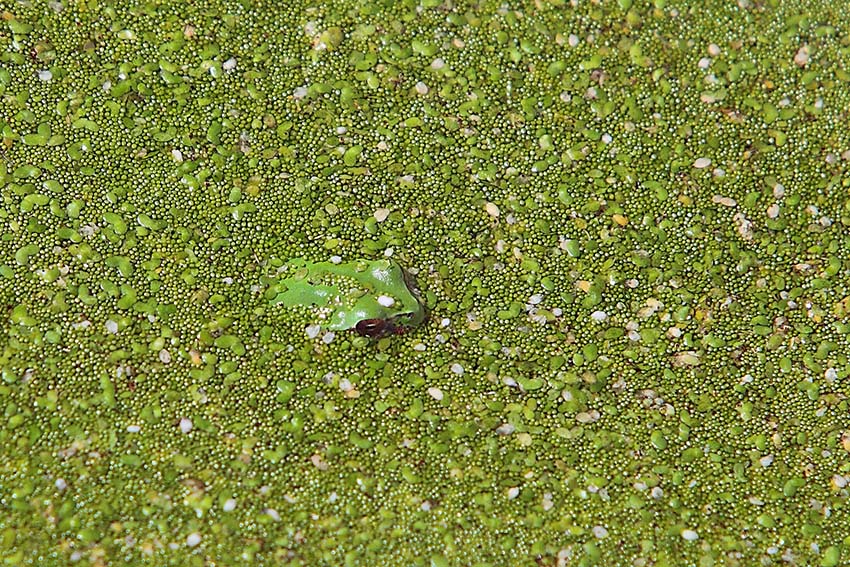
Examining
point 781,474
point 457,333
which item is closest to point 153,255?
point 457,333

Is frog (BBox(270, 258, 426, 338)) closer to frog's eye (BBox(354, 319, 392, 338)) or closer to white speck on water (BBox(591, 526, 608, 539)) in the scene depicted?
frog's eye (BBox(354, 319, 392, 338))

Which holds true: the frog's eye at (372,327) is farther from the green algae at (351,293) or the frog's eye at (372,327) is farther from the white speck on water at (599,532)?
the white speck on water at (599,532)

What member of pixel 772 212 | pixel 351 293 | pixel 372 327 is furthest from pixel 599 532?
pixel 772 212

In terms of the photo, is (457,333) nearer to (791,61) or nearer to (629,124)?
(629,124)

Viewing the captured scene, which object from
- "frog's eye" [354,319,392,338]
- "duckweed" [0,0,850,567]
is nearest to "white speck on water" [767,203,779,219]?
"duckweed" [0,0,850,567]

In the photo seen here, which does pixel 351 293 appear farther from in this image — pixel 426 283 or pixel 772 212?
pixel 772 212

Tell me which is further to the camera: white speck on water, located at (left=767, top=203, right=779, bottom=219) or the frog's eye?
white speck on water, located at (left=767, top=203, right=779, bottom=219)

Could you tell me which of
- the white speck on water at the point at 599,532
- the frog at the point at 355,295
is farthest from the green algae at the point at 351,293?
the white speck on water at the point at 599,532
